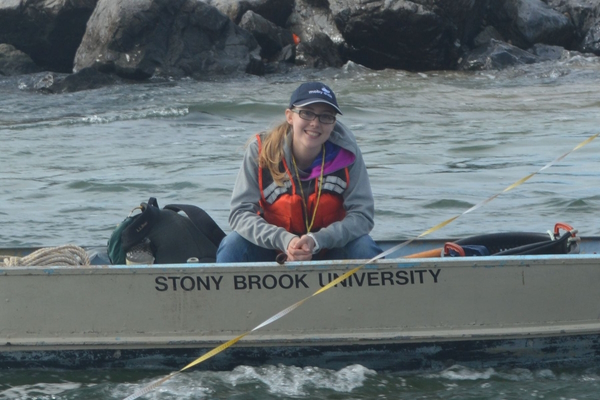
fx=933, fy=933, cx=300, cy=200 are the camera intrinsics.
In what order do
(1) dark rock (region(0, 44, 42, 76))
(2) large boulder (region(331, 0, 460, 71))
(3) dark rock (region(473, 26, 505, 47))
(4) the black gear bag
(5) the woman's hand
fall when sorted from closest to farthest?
(5) the woman's hand
(4) the black gear bag
(2) large boulder (region(331, 0, 460, 71))
(1) dark rock (region(0, 44, 42, 76))
(3) dark rock (region(473, 26, 505, 47))

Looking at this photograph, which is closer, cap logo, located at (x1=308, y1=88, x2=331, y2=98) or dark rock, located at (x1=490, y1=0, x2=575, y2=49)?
cap logo, located at (x1=308, y1=88, x2=331, y2=98)

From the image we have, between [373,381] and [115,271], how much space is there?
144 centimetres

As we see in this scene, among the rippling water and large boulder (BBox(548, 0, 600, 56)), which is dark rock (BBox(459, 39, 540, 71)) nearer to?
the rippling water

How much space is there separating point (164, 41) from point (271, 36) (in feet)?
10.1

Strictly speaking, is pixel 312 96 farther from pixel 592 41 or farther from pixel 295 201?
pixel 592 41

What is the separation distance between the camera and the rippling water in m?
4.83

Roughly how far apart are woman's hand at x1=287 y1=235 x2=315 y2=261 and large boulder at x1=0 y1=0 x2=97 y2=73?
696 inches

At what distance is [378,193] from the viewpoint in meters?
10.2

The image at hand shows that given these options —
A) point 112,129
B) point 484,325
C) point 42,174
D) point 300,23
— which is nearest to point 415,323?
point 484,325

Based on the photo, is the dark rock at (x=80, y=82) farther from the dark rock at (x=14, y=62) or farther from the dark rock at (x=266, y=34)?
the dark rock at (x=266, y=34)

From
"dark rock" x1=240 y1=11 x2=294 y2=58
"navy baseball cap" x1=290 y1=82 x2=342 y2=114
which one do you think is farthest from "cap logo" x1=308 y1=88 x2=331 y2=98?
"dark rock" x1=240 y1=11 x2=294 y2=58

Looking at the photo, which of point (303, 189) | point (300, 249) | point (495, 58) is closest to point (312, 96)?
point (303, 189)

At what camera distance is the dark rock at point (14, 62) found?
21.7 metres

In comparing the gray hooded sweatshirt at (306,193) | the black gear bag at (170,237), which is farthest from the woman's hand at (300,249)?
the black gear bag at (170,237)
